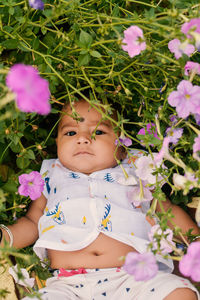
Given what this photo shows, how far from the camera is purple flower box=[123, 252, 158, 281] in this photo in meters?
0.86

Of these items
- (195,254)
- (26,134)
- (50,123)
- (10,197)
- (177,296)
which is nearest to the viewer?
(195,254)

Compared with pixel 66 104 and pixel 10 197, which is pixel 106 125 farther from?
pixel 10 197

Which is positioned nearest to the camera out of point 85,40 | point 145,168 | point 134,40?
point 134,40

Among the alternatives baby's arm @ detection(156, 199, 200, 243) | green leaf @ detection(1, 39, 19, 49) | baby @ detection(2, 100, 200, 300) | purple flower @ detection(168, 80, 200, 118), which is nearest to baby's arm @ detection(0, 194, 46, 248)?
baby @ detection(2, 100, 200, 300)

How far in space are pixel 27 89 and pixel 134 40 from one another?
1.29 ft

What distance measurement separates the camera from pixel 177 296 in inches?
42.6

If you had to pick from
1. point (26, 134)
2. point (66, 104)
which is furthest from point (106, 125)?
point (26, 134)

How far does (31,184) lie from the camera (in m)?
1.24

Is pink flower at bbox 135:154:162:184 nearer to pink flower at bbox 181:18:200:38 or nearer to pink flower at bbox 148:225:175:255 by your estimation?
pink flower at bbox 148:225:175:255

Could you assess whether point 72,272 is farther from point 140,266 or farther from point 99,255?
point 140,266

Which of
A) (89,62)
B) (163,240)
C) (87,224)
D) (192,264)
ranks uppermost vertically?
(89,62)

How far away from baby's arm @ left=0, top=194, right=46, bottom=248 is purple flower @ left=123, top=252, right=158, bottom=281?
58 cm

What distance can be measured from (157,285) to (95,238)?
0.25m

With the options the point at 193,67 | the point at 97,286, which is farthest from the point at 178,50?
the point at 97,286
